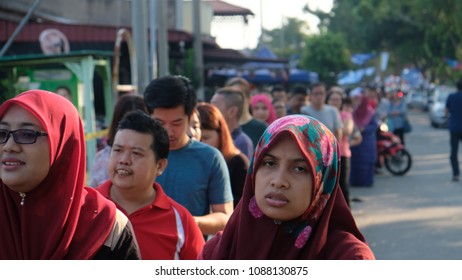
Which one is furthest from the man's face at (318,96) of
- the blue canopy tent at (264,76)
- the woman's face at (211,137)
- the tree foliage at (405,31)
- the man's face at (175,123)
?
the tree foliage at (405,31)

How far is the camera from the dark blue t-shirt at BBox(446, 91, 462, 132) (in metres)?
14.9

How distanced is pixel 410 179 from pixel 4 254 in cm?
1349

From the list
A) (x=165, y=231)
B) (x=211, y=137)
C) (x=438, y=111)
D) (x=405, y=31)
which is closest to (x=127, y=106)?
(x=211, y=137)

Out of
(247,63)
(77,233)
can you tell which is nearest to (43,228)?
(77,233)

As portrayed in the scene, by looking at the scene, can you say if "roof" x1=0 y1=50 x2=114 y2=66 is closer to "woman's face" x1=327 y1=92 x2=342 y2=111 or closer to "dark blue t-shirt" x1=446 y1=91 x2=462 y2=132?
"woman's face" x1=327 y1=92 x2=342 y2=111

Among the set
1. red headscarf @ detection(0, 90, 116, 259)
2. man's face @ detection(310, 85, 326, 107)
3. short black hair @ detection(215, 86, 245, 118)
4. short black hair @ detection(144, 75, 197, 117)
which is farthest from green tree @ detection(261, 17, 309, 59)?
red headscarf @ detection(0, 90, 116, 259)

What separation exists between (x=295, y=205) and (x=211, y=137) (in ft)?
9.58

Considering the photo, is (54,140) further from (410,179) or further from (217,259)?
(410,179)

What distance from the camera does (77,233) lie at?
3.12m

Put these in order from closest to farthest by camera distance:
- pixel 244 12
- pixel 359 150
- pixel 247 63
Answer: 1. pixel 359 150
2. pixel 247 63
3. pixel 244 12

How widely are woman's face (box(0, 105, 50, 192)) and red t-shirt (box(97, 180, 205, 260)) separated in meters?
1.11

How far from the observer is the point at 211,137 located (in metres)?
5.98

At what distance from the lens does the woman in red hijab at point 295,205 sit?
10.2ft
